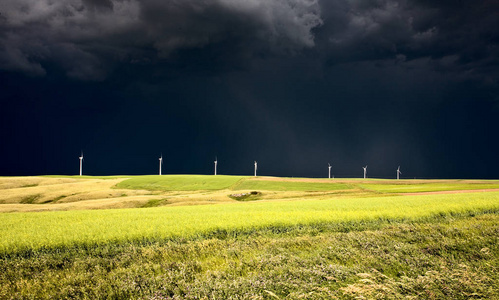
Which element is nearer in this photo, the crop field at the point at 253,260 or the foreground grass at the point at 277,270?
the foreground grass at the point at 277,270

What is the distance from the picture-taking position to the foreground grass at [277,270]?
17.5 ft

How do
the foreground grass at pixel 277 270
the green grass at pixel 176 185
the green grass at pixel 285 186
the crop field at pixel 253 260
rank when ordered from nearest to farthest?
the foreground grass at pixel 277 270 < the crop field at pixel 253 260 < the green grass at pixel 285 186 < the green grass at pixel 176 185

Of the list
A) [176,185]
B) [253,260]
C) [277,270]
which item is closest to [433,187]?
[176,185]

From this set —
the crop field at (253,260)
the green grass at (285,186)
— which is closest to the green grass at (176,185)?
the green grass at (285,186)

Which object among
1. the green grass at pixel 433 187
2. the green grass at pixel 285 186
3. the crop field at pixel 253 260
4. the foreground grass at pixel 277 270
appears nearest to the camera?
the foreground grass at pixel 277 270

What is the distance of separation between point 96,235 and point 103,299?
660 cm

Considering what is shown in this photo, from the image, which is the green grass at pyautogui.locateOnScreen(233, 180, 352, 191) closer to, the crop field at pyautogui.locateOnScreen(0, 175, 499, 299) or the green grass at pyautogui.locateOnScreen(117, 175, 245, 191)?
the green grass at pyautogui.locateOnScreen(117, 175, 245, 191)

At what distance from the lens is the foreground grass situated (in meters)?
5.34

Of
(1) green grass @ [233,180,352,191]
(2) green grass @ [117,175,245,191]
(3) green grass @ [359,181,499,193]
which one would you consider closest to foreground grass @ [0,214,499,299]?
(3) green grass @ [359,181,499,193]

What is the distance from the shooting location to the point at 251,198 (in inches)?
1973

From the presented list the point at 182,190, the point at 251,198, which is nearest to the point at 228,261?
the point at 251,198

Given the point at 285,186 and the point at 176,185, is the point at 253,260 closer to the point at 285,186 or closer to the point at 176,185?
the point at 285,186

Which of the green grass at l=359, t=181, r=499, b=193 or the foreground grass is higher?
the foreground grass

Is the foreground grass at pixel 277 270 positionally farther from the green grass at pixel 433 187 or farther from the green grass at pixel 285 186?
the green grass at pixel 285 186
